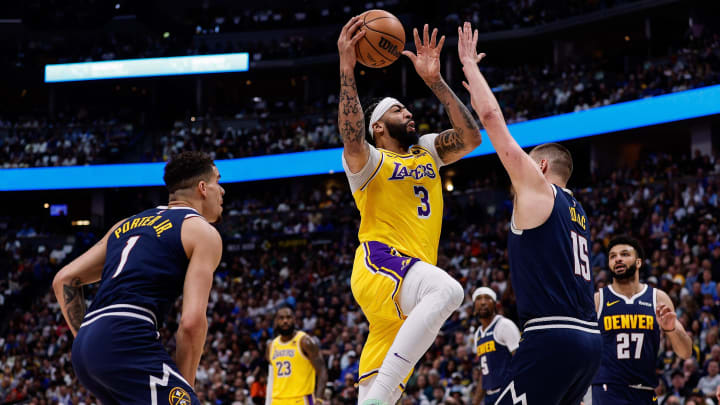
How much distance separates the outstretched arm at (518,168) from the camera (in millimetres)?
4125

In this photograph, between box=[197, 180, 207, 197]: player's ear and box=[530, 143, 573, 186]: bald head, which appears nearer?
box=[197, 180, 207, 197]: player's ear

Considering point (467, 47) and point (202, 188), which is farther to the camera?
point (467, 47)

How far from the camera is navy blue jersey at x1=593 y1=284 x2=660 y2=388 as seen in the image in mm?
6766

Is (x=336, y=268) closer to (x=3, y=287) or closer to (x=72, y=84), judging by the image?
(x=3, y=287)

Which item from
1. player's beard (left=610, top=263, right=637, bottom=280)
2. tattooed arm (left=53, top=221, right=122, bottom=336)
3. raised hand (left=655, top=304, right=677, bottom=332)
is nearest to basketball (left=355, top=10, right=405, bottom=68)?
tattooed arm (left=53, top=221, right=122, bottom=336)

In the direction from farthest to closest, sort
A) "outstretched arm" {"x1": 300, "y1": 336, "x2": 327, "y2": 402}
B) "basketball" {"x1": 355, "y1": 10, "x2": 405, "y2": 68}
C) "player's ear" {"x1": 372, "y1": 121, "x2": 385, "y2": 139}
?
1. "outstretched arm" {"x1": 300, "y1": 336, "x2": 327, "y2": 402}
2. "player's ear" {"x1": 372, "y1": 121, "x2": 385, "y2": 139}
3. "basketball" {"x1": 355, "y1": 10, "x2": 405, "y2": 68}

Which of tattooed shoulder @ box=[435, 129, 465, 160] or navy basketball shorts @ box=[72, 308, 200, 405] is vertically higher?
tattooed shoulder @ box=[435, 129, 465, 160]

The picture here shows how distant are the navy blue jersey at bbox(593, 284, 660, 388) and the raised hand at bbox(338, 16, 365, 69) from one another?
354cm

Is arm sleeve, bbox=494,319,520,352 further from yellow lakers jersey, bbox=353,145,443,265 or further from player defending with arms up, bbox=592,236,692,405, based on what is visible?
yellow lakers jersey, bbox=353,145,443,265

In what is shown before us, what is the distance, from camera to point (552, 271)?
4.23 meters

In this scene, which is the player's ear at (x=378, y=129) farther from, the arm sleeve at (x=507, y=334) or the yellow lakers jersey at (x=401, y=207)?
the arm sleeve at (x=507, y=334)

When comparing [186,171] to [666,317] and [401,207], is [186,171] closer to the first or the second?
[401,207]

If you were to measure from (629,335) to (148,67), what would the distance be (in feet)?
99.5

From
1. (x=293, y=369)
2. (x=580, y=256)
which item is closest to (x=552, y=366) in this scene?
(x=580, y=256)
